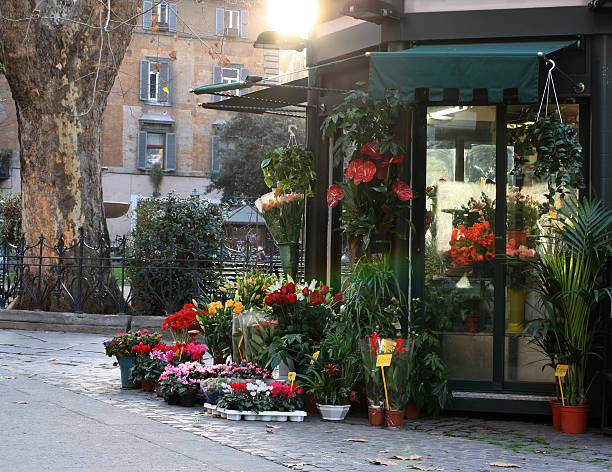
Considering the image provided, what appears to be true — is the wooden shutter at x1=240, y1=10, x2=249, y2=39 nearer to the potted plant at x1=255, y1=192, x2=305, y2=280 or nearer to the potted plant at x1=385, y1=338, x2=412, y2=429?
the potted plant at x1=255, y1=192, x2=305, y2=280

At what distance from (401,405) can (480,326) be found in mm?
1210

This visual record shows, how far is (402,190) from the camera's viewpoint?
27.0 feet

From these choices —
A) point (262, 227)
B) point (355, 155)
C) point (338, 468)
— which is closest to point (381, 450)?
point (338, 468)

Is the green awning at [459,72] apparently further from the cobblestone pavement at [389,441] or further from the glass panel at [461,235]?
the cobblestone pavement at [389,441]

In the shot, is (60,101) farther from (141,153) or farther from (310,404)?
(141,153)

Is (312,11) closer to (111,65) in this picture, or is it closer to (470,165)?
(470,165)

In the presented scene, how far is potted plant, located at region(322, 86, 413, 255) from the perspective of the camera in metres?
8.27

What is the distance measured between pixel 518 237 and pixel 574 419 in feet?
5.42

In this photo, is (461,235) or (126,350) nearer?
(461,235)

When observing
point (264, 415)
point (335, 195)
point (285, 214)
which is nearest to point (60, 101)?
point (285, 214)

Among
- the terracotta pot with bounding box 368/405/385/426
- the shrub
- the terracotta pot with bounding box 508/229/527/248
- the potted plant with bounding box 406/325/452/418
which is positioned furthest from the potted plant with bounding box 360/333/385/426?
the shrub

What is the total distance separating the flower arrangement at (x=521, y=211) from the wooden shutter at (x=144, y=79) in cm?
A: 3775

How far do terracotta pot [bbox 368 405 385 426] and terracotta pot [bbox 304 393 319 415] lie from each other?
1.98 ft

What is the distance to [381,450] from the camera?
6.54 m
